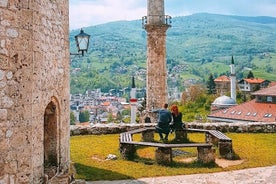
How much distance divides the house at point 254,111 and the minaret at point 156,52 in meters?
27.5

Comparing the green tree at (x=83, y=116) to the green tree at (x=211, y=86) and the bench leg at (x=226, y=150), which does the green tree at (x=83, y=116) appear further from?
the bench leg at (x=226, y=150)

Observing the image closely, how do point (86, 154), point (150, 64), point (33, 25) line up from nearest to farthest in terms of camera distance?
point (33, 25)
point (86, 154)
point (150, 64)

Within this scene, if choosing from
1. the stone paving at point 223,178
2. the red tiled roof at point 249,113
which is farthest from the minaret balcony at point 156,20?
the red tiled roof at point 249,113

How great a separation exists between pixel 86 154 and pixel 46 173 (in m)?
4.86

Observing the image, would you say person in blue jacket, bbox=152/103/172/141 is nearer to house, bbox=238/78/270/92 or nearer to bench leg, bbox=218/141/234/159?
bench leg, bbox=218/141/234/159

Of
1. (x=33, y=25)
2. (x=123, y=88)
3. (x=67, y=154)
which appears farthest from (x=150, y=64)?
(x=123, y=88)

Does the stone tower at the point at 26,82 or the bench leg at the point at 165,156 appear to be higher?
the stone tower at the point at 26,82

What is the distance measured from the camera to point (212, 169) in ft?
32.2

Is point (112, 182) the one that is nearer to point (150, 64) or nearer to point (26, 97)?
point (26, 97)

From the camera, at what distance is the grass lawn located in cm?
950

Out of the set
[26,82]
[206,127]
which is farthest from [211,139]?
[26,82]

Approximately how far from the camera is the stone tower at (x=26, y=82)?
5.12 m

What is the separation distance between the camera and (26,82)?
5414mm

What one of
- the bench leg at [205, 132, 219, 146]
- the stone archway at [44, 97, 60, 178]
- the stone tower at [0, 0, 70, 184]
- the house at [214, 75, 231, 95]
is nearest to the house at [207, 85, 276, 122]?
the house at [214, 75, 231, 95]
